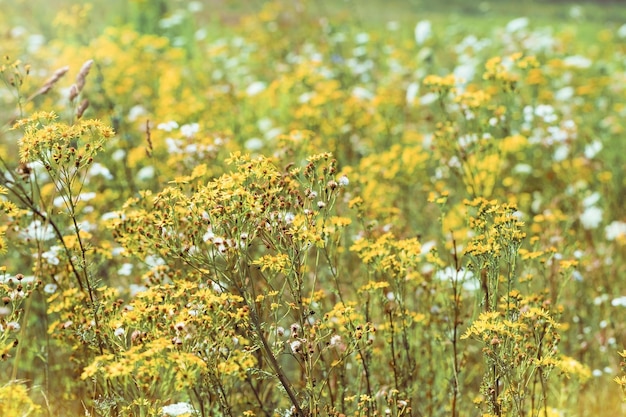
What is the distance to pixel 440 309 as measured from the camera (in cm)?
403

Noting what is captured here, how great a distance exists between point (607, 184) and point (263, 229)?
14.8 ft

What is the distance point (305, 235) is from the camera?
2.60 meters

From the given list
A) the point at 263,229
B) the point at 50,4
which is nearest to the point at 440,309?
the point at 263,229

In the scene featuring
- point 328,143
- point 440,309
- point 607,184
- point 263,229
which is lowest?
point 607,184

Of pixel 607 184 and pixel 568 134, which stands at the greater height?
pixel 568 134

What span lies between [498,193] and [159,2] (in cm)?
677

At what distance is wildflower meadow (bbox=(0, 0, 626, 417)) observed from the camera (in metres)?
2.65

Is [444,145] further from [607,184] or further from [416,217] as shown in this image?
[607,184]

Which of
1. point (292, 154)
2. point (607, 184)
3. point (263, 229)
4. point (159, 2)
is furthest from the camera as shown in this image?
point (159, 2)

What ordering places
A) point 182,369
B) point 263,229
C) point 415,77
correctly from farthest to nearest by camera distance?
1. point 415,77
2. point 263,229
3. point 182,369

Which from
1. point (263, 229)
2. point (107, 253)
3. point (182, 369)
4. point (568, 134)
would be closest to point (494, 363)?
point (263, 229)

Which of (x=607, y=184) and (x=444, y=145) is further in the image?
(x=607, y=184)

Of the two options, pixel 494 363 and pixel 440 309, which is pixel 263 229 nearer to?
pixel 494 363

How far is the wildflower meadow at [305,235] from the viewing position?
2.65 m
